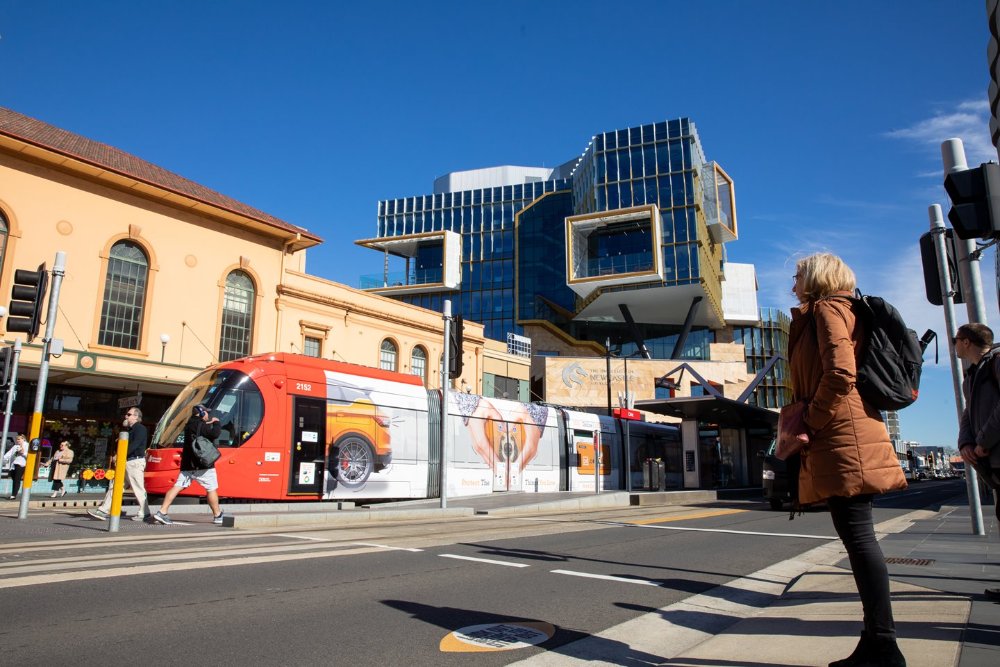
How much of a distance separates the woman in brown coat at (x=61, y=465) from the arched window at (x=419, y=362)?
55.1 ft

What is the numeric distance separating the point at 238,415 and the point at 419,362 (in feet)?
71.8

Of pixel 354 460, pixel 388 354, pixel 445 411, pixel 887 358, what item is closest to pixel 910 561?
pixel 887 358

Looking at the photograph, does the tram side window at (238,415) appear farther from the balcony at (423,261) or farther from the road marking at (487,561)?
the balcony at (423,261)

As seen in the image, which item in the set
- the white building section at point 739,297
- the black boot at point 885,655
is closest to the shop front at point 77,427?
the black boot at point 885,655

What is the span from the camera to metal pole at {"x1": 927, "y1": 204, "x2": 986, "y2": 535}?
8.18 metres

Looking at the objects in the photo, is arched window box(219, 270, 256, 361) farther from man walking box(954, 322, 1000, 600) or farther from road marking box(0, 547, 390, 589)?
man walking box(954, 322, 1000, 600)

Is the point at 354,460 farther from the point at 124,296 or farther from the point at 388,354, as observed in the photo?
the point at 388,354

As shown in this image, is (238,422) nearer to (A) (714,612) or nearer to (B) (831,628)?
(A) (714,612)

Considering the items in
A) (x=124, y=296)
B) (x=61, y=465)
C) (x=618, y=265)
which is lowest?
(x=61, y=465)

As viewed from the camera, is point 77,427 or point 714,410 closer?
point 77,427

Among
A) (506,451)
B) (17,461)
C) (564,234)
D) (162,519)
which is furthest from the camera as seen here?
(564,234)

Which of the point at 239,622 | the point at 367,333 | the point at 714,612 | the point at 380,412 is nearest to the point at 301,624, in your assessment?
the point at 239,622

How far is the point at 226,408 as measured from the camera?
13.7m

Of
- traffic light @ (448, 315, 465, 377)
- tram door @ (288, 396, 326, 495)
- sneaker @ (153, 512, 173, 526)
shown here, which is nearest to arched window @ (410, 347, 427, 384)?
traffic light @ (448, 315, 465, 377)
